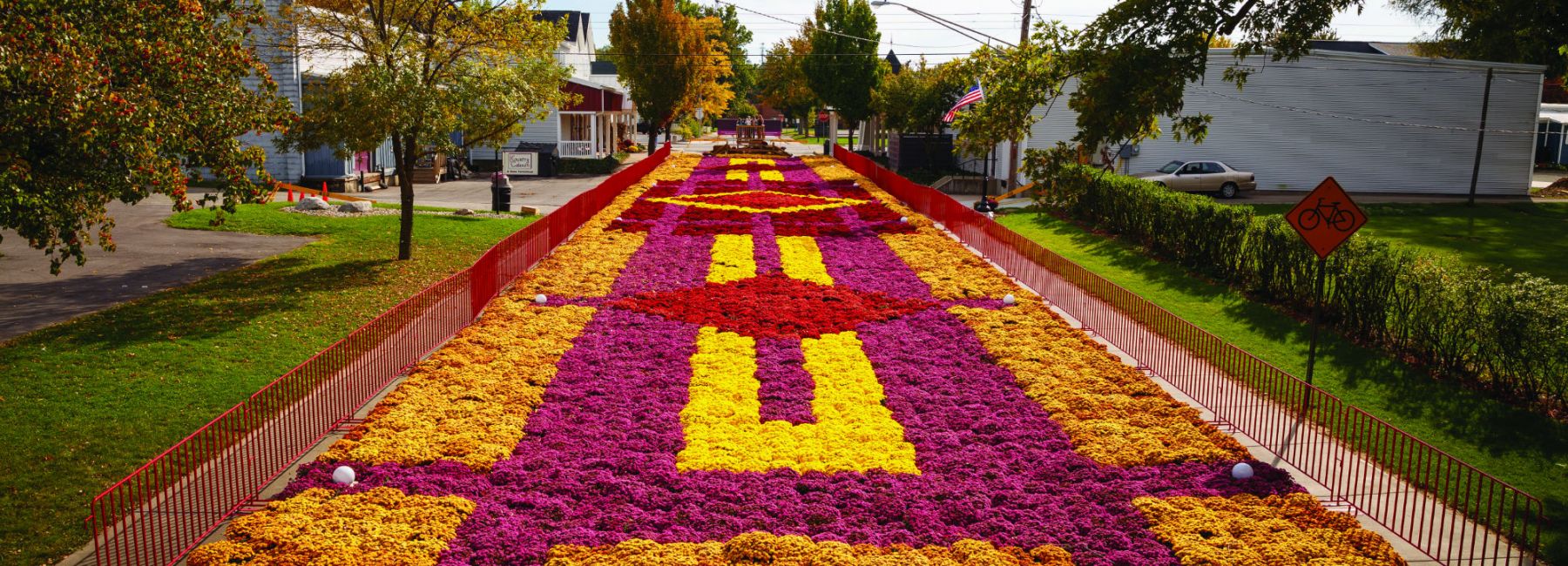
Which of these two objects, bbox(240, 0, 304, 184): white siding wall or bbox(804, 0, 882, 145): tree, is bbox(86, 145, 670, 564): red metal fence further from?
bbox(804, 0, 882, 145): tree

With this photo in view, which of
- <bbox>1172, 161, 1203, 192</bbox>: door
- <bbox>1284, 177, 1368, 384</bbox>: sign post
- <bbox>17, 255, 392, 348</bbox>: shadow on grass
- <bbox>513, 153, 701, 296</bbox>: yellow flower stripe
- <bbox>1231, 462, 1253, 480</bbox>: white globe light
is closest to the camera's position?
<bbox>1231, 462, 1253, 480</bbox>: white globe light

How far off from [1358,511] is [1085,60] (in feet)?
21.3

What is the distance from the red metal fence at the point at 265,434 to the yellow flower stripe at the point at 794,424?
12.9 feet

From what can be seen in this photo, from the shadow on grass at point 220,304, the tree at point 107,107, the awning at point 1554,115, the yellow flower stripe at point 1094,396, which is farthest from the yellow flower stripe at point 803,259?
the awning at point 1554,115

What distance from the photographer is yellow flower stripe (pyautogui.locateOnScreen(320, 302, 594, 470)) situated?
1129 cm

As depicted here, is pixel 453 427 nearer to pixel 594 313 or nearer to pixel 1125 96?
pixel 594 313

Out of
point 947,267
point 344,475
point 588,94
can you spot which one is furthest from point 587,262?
point 588,94

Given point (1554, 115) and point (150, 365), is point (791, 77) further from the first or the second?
point (150, 365)

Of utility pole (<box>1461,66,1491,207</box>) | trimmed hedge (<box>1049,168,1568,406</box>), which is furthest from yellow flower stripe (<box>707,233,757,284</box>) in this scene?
utility pole (<box>1461,66,1491,207</box>)

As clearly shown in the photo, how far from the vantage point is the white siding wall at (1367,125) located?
127 ft

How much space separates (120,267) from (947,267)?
16.8 meters

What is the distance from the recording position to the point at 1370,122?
39.6 metres

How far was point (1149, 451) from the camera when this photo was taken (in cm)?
1153

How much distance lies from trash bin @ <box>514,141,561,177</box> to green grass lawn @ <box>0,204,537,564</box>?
2756 centimetres
